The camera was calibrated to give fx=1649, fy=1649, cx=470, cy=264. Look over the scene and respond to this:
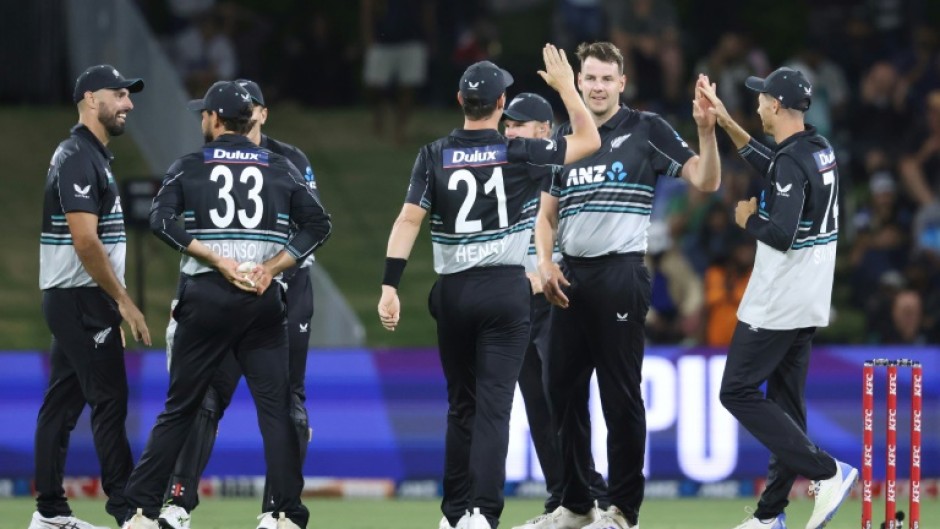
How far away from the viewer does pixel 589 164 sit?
8.61 m

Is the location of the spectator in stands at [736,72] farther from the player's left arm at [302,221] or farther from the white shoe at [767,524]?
the player's left arm at [302,221]

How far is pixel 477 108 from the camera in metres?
8.25

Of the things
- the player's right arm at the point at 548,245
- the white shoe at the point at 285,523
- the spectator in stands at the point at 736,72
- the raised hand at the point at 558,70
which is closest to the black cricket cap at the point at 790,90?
the raised hand at the point at 558,70

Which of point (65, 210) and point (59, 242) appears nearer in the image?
point (65, 210)

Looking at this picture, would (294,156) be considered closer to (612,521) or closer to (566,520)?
(566,520)

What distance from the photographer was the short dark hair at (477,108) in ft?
27.0

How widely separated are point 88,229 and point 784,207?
3.49 meters

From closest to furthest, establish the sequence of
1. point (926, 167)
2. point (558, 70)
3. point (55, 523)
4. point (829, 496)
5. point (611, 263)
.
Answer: point (558, 70)
point (829, 496)
point (611, 263)
point (55, 523)
point (926, 167)

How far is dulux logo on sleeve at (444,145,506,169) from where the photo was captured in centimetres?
823

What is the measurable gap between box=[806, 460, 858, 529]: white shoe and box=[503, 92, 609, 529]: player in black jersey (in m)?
1.19

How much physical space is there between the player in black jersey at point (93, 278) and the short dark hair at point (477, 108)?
1883 mm

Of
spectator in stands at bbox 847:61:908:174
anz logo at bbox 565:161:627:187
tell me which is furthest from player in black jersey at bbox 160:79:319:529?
spectator in stands at bbox 847:61:908:174

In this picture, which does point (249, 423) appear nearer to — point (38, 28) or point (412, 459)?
point (412, 459)

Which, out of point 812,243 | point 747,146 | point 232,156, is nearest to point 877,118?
point 747,146
